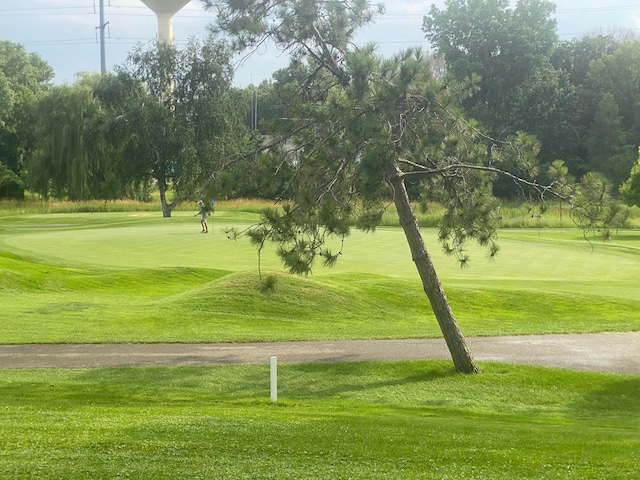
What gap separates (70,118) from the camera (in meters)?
59.8

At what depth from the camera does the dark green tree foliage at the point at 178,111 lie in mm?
56562

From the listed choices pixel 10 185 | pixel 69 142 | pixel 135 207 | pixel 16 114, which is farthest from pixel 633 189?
pixel 16 114

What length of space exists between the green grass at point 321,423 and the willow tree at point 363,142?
176 cm

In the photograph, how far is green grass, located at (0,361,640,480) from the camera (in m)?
6.52

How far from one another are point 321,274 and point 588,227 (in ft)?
38.3

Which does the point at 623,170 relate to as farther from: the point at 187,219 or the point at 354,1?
the point at 354,1

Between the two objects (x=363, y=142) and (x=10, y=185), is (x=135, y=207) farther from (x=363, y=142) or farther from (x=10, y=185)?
(x=363, y=142)

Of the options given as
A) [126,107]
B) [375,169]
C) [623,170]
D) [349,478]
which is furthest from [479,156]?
[623,170]

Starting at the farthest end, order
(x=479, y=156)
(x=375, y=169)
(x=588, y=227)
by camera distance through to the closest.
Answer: (x=479, y=156)
(x=588, y=227)
(x=375, y=169)

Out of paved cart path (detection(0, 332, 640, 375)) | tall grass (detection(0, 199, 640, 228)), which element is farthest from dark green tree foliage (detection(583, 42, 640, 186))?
paved cart path (detection(0, 332, 640, 375))

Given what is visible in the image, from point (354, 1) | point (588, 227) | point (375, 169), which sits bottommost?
point (588, 227)

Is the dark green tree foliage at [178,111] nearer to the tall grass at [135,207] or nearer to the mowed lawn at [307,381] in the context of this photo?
the tall grass at [135,207]

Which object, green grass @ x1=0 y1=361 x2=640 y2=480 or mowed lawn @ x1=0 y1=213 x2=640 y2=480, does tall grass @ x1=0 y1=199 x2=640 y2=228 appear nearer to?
mowed lawn @ x1=0 y1=213 x2=640 y2=480

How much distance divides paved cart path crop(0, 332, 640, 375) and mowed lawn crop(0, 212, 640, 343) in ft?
1.95
